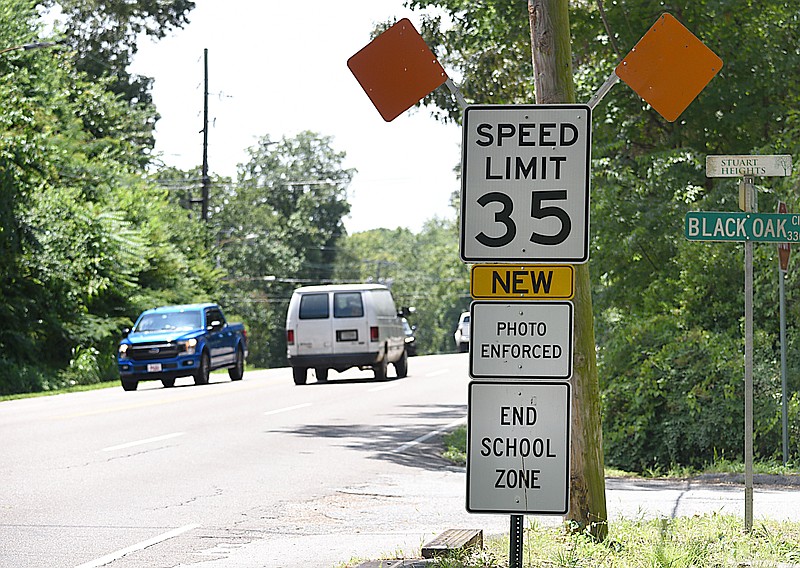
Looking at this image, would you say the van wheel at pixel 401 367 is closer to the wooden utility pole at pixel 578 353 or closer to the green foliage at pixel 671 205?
the green foliage at pixel 671 205

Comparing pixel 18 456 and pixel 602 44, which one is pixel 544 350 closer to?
pixel 18 456

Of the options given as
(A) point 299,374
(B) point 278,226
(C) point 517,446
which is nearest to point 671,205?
(C) point 517,446

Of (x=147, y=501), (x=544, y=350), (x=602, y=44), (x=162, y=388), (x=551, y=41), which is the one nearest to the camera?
(x=544, y=350)

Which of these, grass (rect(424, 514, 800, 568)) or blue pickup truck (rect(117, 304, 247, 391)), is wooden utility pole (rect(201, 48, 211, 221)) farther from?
grass (rect(424, 514, 800, 568))

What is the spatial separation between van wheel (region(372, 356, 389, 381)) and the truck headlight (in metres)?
4.56

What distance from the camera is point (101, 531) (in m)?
9.16

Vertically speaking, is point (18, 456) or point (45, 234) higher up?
point (45, 234)

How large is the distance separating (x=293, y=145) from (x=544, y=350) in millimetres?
94875

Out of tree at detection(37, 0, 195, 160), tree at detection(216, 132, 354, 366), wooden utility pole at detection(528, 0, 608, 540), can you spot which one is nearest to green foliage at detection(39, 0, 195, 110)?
tree at detection(37, 0, 195, 160)

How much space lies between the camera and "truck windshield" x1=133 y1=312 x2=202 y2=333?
94.8 feet

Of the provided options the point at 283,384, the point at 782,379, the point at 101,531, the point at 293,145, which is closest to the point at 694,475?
the point at 782,379

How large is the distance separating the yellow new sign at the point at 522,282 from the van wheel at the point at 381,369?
2385cm

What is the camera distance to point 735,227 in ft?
Answer: 27.9

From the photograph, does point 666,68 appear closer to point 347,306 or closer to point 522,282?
point 522,282
